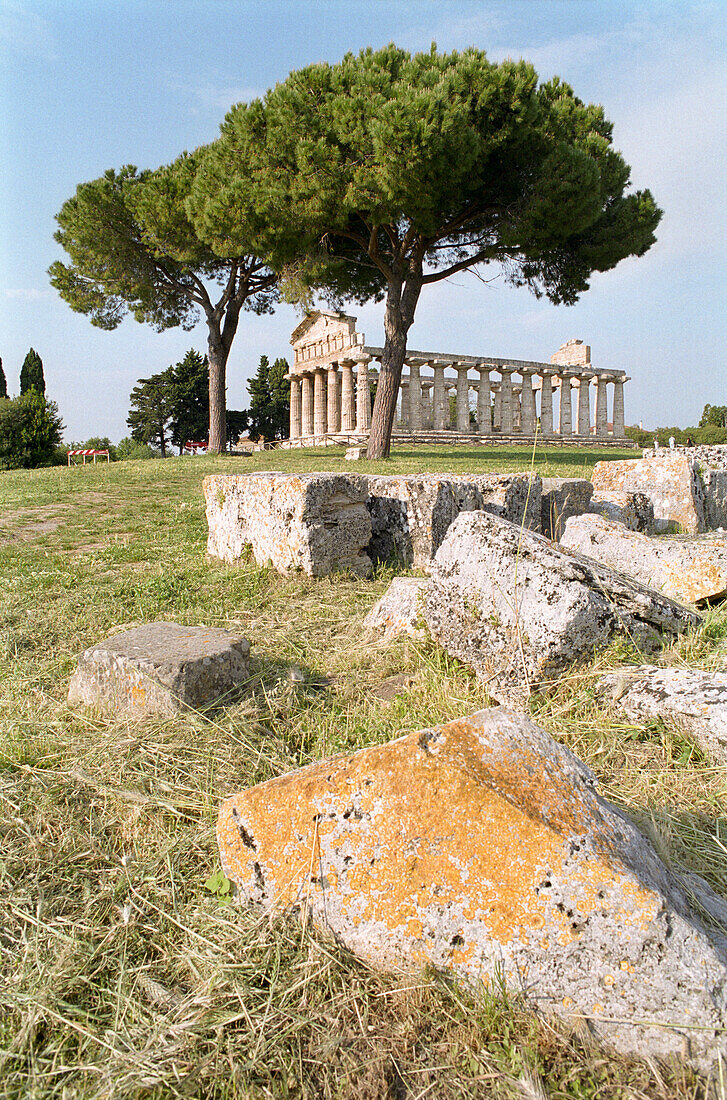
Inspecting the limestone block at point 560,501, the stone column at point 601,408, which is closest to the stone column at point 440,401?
the stone column at point 601,408

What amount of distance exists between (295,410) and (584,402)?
18819 mm

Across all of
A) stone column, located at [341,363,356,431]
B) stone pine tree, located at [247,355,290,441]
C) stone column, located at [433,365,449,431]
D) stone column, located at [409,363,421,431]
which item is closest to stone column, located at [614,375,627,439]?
stone column, located at [433,365,449,431]

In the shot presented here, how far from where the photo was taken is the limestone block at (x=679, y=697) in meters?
2.51

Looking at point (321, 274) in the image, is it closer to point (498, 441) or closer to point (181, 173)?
point (181, 173)

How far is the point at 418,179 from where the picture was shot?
45.0 ft

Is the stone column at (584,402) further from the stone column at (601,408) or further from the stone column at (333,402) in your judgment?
the stone column at (333,402)

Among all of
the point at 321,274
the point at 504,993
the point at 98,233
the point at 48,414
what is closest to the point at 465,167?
the point at 321,274

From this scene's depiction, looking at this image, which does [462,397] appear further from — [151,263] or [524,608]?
[524,608]

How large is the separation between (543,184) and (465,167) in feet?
6.66

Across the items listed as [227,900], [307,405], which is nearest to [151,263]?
[307,405]

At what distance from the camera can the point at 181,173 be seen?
19.5 m

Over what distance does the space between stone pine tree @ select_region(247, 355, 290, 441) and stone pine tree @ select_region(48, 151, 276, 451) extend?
2938 centimetres

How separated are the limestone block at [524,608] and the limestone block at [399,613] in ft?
A: 1.09

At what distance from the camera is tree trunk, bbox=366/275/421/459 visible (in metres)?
17.7
